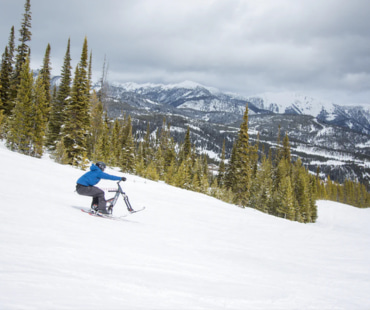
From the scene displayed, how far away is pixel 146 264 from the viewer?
534 centimetres

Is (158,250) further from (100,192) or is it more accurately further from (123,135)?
(123,135)

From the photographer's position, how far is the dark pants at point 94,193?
9164mm

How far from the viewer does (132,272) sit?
4582 millimetres

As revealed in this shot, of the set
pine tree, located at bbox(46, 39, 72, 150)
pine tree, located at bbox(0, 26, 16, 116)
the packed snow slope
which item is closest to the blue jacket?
Result: the packed snow slope

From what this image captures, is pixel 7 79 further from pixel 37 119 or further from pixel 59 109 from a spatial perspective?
pixel 37 119

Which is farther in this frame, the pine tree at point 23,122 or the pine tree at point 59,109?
the pine tree at point 59,109

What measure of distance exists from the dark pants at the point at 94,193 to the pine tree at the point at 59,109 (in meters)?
24.7

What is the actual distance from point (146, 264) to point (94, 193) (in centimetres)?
475

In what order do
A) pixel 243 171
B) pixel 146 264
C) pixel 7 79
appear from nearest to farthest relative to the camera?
pixel 146 264
pixel 7 79
pixel 243 171

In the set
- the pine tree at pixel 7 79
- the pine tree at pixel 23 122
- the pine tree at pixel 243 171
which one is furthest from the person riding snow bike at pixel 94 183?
the pine tree at pixel 243 171

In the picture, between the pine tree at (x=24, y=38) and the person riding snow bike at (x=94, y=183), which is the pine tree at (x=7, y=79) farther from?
the person riding snow bike at (x=94, y=183)

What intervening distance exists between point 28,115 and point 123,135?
43.8 m

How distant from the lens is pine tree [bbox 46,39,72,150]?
3409 centimetres

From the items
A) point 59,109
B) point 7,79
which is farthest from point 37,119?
point 7,79
